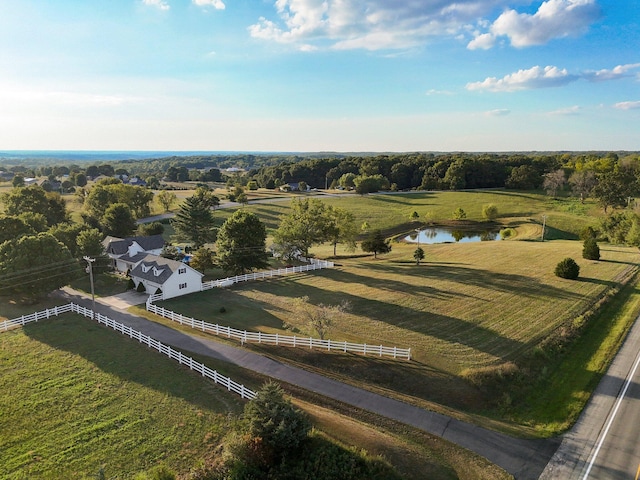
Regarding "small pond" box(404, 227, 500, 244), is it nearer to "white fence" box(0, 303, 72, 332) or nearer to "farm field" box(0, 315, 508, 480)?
"white fence" box(0, 303, 72, 332)

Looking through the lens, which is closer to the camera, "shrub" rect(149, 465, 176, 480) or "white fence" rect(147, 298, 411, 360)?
"shrub" rect(149, 465, 176, 480)

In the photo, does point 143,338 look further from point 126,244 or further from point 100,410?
point 126,244

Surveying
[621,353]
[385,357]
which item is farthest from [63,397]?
[621,353]

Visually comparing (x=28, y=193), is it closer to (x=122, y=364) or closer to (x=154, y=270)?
(x=154, y=270)

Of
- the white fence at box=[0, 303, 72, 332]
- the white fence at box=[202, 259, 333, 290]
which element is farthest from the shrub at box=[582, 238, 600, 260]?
the white fence at box=[0, 303, 72, 332]

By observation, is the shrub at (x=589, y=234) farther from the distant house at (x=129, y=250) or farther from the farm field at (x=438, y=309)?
the distant house at (x=129, y=250)

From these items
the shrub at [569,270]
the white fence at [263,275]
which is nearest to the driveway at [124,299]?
the white fence at [263,275]

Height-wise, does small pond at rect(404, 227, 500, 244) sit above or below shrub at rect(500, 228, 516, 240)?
below

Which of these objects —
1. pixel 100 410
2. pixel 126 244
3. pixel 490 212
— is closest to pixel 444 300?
pixel 100 410
